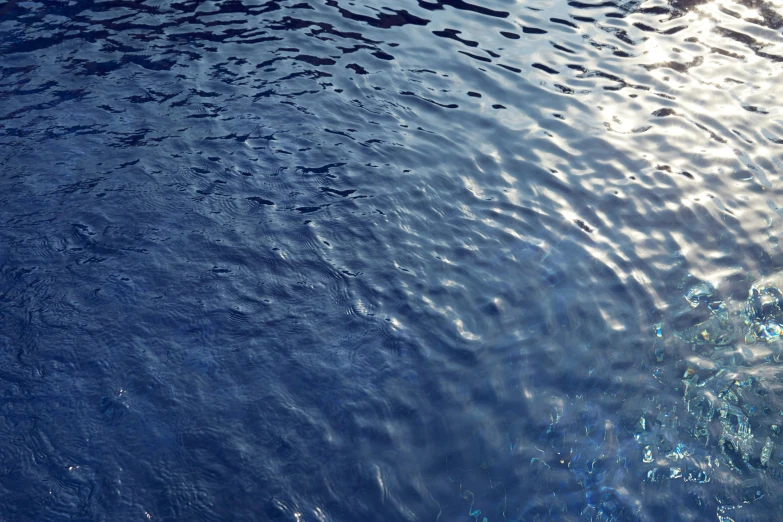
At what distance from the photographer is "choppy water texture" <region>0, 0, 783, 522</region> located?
5.42 metres

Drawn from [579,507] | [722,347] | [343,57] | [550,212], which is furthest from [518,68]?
[579,507]

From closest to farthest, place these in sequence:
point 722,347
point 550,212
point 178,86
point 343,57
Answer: point 722,347, point 550,212, point 178,86, point 343,57

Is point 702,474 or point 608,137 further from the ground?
point 608,137

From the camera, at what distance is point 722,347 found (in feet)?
21.7

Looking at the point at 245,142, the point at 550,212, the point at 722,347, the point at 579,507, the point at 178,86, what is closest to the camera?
the point at 579,507

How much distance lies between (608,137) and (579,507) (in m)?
5.48

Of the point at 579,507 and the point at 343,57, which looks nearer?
the point at 579,507

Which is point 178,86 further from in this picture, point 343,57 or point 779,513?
point 779,513

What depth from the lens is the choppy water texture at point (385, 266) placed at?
542 cm

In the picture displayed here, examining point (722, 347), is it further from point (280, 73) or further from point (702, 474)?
point (280, 73)

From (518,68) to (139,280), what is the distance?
6.65m

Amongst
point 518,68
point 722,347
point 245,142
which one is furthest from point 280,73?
point 722,347

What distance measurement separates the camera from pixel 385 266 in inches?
284

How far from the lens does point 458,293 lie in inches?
274
